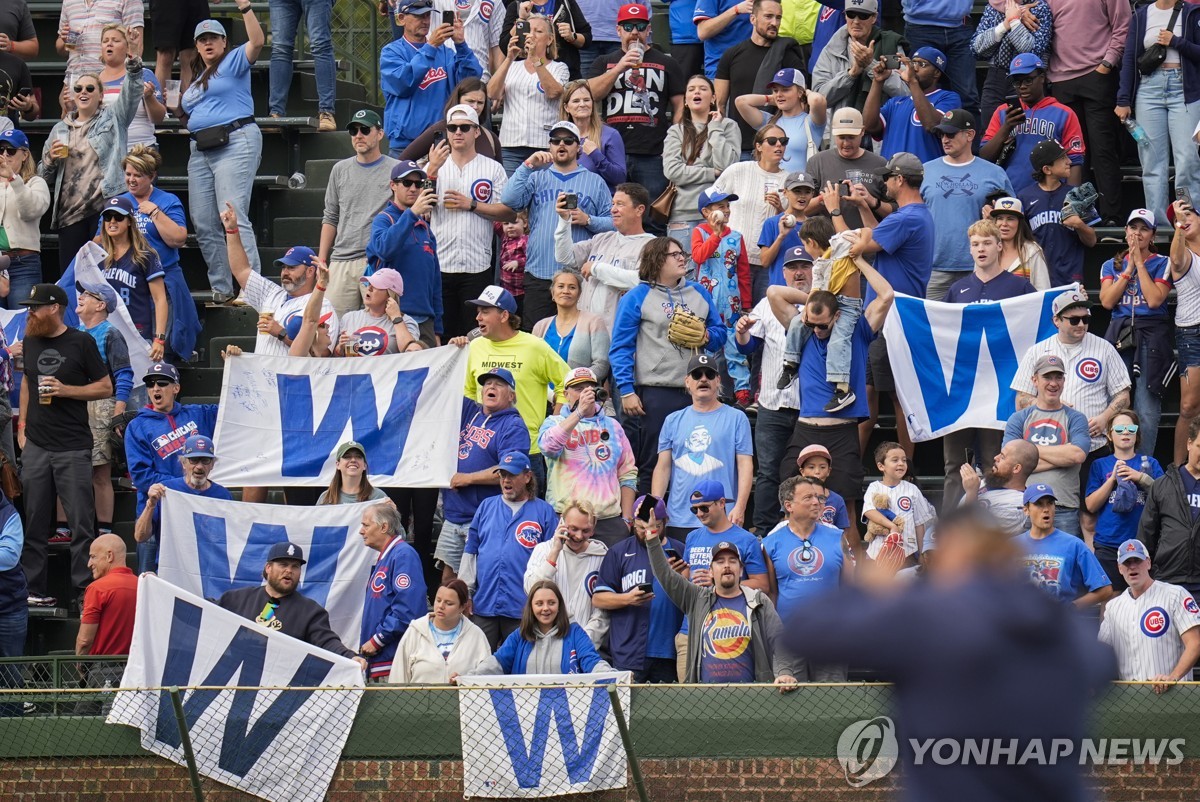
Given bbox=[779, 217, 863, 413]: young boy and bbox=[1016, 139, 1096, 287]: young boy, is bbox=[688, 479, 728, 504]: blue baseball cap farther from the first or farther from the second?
bbox=[1016, 139, 1096, 287]: young boy

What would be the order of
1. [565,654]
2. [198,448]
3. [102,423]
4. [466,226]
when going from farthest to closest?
[466,226] < [102,423] < [198,448] < [565,654]

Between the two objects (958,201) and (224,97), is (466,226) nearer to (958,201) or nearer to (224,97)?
(224,97)

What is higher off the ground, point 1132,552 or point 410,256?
point 410,256

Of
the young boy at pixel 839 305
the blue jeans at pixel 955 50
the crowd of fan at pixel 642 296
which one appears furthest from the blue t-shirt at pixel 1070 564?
the blue jeans at pixel 955 50

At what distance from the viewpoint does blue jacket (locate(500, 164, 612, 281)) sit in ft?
43.9

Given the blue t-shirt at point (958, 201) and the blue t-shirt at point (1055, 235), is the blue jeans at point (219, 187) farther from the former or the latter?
the blue t-shirt at point (1055, 235)

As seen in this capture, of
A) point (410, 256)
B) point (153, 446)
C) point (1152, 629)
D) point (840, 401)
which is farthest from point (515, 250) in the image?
point (1152, 629)

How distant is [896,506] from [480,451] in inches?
107

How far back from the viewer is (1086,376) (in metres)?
12.0

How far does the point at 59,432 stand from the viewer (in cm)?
1260

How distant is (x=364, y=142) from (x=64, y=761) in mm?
5723

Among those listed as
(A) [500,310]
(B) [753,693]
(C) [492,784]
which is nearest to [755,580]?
(B) [753,693]

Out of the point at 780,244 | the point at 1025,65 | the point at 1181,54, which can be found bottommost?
the point at 780,244

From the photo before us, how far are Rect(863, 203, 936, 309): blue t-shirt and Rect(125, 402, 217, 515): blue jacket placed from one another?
482cm
